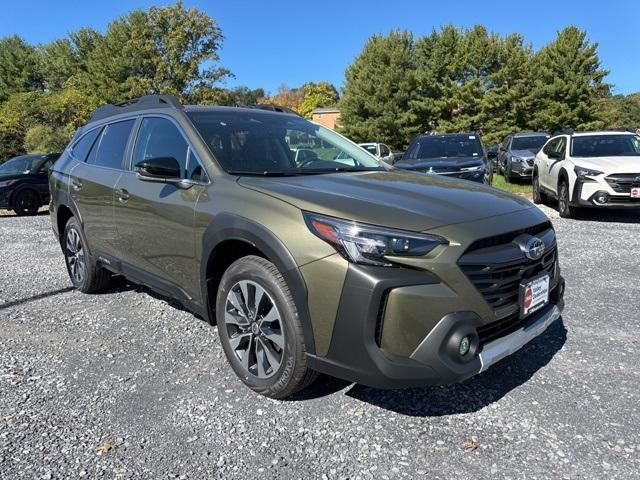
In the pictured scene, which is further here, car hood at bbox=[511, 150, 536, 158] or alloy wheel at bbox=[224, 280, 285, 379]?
car hood at bbox=[511, 150, 536, 158]

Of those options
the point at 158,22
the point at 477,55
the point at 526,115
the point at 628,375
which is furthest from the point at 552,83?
the point at 628,375

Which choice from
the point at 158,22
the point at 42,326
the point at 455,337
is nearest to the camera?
the point at 455,337

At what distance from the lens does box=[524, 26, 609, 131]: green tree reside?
40.8 meters

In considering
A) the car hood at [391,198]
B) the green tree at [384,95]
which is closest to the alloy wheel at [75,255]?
the car hood at [391,198]

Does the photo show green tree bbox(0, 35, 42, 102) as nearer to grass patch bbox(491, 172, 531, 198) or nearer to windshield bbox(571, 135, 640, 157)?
grass patch bbox(491, 172, 531, 198)

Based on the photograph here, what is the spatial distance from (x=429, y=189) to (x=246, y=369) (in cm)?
154

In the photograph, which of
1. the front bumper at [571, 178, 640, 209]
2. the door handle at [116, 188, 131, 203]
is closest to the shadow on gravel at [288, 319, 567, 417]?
the door handle at [116, 188, 131, 203]

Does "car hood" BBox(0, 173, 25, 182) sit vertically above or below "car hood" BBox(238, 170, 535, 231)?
below

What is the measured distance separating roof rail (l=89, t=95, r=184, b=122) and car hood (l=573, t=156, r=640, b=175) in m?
7.35

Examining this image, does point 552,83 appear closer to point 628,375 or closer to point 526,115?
point 526,115

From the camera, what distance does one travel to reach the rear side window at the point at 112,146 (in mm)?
4410

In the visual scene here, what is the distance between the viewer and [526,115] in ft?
137

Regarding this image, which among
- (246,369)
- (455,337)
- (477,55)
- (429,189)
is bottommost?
(246,369)

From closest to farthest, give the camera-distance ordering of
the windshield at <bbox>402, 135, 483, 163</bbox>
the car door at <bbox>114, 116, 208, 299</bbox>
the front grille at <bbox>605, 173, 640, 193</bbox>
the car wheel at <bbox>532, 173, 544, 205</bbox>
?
the car door at <bbox>114, 116, 208, 299</bbox> → the front grille at <bbox>605, 173, 640, 193</bbox> → the windshield at <bbox>402, 135, 483, 163</bbox> → the car wheel at <bbox>532, 173, 544, 205</bbox>
